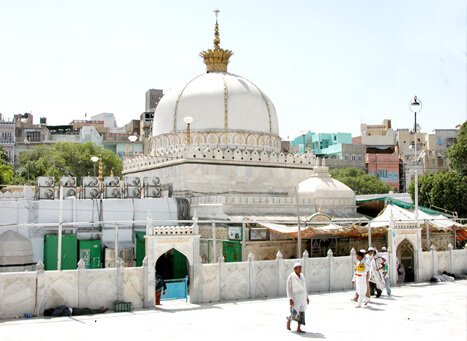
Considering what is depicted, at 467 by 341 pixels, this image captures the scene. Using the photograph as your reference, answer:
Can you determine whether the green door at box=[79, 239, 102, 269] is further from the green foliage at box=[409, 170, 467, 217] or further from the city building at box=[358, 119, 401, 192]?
the city building at box=[358, 119, 401, 192]

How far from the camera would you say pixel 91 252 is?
21.8 m

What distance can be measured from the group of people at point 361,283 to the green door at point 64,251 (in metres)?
9.84

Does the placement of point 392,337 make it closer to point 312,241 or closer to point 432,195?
point 312,241

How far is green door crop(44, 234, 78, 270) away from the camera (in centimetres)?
2105

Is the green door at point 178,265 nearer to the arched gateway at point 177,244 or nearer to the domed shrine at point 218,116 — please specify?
the arched gateway at point 177,244

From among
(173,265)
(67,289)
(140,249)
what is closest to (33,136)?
(140,249)

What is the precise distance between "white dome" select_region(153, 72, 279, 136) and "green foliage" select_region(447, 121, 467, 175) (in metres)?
14.1

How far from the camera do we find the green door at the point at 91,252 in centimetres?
2161

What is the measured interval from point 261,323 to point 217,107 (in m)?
16.9

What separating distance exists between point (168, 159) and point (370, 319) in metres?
15.2

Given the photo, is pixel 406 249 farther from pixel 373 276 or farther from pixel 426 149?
pixel 426 149

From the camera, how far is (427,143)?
6794 centimetres

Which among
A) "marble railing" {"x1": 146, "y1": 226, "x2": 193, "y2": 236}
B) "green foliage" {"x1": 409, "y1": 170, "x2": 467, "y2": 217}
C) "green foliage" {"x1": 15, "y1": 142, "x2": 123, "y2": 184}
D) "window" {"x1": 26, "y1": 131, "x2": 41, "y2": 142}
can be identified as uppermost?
"window" {"x1": 26, "y1": 131, "x2": 41, "y2": 142}

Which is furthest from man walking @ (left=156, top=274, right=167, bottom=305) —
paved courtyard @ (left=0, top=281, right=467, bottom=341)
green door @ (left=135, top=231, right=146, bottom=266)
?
green door @ (left=135, top=231, right=146, bottom=266)
